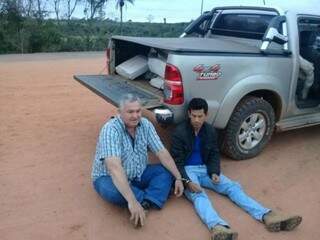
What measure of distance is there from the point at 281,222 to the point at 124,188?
1.37m

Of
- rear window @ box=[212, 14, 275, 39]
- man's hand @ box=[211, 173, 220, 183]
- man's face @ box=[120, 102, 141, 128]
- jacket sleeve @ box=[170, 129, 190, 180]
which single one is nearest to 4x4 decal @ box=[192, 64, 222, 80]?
jacket sleeve @ box=[170, 129, 190, 180]

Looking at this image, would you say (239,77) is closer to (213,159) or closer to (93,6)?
(213,159)

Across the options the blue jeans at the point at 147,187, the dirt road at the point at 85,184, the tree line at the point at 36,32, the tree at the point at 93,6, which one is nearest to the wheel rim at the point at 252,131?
the dirt road at the point at 85,184

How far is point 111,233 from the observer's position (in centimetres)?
372

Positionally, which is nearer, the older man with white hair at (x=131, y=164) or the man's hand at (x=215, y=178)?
the older man with white hair at (x=131, y=164)

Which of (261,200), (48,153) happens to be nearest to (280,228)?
(261,200)

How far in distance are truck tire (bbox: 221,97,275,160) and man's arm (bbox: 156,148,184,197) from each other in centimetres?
115

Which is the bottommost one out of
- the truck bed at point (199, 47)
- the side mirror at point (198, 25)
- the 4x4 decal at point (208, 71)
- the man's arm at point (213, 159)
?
the man's arm at point (213, 159)

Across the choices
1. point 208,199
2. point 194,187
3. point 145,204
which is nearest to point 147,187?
point 145,204

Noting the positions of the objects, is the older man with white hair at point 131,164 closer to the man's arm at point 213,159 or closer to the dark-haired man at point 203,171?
the dark-haired man at point 203,171

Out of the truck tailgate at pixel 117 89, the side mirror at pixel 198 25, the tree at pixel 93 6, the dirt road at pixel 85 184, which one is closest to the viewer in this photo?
the dirt road at pixel 85 184

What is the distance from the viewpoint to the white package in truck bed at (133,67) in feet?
19.1

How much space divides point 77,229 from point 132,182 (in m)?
0.71

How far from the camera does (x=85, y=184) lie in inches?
180
